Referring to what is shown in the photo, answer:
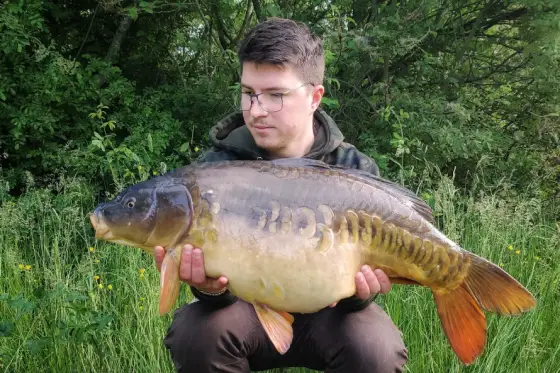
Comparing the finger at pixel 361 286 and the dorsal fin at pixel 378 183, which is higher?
the dorsal fin at pixel 378 183

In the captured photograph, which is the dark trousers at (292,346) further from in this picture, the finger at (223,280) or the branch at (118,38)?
the branch at (118,38)

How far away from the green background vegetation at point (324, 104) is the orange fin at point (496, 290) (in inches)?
47.2

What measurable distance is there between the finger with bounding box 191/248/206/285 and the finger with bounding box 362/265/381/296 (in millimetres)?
346

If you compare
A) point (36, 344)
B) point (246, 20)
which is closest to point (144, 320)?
point (36, 344)

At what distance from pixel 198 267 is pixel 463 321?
59 cm

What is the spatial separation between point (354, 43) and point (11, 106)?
2.14 meters

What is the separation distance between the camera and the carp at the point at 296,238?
1.27 m

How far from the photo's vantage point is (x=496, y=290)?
1315mm

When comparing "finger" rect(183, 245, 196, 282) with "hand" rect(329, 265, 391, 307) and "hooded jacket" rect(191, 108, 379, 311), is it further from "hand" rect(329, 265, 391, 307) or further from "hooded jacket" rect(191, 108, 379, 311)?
"hooded jacket" rect(191, 108, 379, 311)

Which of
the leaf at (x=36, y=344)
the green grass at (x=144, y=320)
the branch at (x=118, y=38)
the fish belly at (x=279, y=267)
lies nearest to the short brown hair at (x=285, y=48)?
the fish belly at (x=279, y=267)

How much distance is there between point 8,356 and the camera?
6.64 ft

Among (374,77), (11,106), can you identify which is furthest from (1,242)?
(374,77)

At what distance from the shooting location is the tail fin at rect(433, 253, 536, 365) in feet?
4.28

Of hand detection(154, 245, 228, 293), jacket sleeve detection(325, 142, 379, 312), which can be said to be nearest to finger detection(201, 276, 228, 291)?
hand detection(154, 245, 228, 293)
